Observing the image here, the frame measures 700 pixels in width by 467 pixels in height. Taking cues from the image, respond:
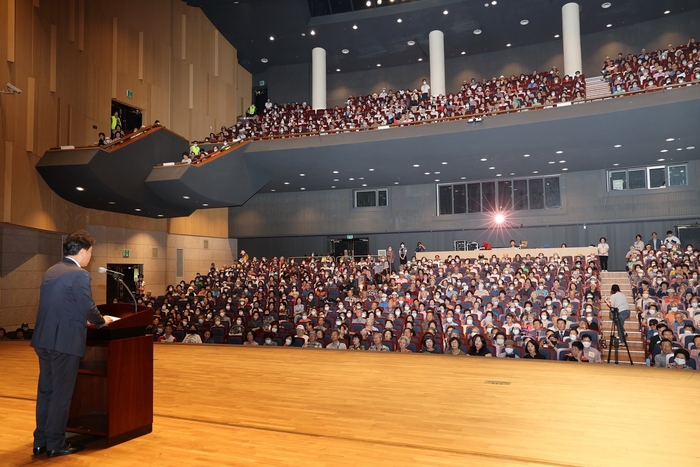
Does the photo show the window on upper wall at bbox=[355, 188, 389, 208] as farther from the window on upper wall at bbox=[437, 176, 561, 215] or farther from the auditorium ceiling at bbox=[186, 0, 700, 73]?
the auditorium ceiling at bbox=[186, 0, 700, 73]

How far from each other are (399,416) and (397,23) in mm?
15501

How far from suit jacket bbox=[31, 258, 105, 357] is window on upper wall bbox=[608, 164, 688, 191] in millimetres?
17259

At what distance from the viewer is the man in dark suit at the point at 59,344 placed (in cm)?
259

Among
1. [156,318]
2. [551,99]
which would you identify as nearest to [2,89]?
[156,318]

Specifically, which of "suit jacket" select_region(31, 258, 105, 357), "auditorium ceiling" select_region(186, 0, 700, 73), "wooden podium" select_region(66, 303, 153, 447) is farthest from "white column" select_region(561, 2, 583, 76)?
"suit jacket" select_region(31, 258, 105, 357)

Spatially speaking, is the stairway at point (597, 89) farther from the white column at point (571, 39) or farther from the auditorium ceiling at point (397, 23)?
the auditorium ceiling at point (397, 23)

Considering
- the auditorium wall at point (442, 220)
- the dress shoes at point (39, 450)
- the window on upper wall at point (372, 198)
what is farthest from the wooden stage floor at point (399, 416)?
the window on upper wall at point (372, 198)

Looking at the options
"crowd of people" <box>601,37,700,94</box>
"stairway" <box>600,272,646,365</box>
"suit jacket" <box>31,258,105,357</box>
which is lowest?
"stairway" <box>600,272,646,365</box>

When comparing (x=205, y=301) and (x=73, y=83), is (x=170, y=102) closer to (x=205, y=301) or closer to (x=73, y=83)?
(x=73, y=83)

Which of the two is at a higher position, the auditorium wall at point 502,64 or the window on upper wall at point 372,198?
the auditorium wall at point 502,64

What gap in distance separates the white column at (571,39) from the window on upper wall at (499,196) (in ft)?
13.0

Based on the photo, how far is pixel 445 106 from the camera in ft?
43.6

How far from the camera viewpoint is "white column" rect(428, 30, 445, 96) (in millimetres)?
16547

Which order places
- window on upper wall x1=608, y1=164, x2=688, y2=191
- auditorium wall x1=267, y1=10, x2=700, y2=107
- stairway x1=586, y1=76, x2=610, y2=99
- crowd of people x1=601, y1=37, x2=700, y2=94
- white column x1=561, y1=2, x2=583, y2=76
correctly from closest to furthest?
crowd of people x1=601, y1=37, x2=700, y2=94, stairway x1=586, y1=76, x2=610, y2=99, white column x1=561, y1=2, x2=583, y2=76, window on upper wall x1=608, y1=164, x2=688, y2=191, auditorium wall x1=267, y1=10, x2=700, y2=107
